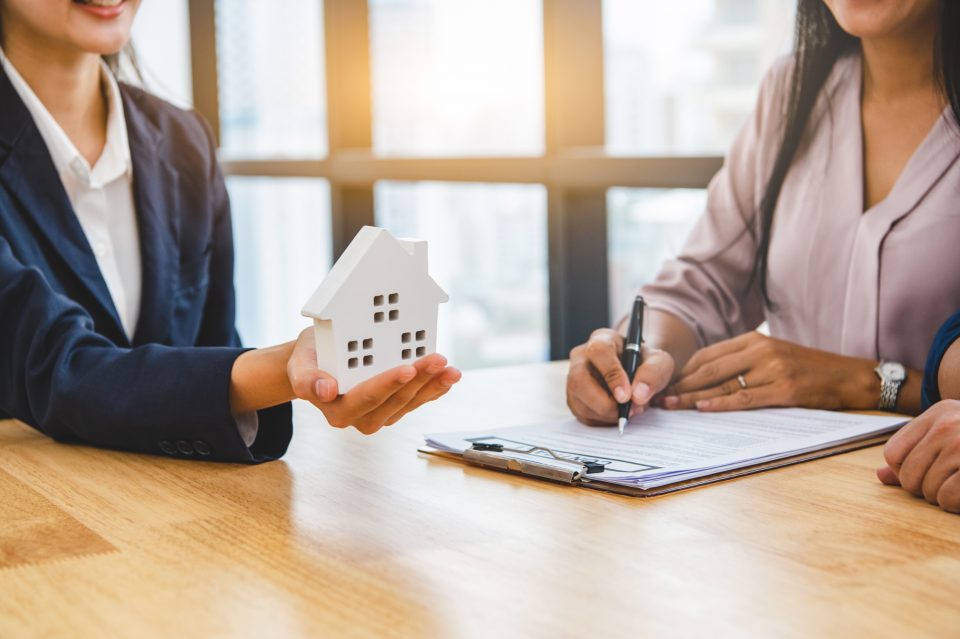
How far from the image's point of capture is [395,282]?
920 mm

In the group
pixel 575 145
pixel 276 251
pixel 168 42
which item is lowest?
pixel 276 251

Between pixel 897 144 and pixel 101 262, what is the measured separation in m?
1.14

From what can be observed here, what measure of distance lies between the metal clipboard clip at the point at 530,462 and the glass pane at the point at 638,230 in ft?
4.71

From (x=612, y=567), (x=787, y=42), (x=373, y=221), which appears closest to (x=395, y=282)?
(x=612, y=567)

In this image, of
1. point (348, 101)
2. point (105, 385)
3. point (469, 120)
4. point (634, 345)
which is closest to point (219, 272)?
point (105, 385)

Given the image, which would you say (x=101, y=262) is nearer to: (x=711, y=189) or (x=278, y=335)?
(x=711, y=189)

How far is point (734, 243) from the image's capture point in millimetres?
1714

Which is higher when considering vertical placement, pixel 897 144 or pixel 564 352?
pixel 897 144

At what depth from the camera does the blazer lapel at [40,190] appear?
1.42 m

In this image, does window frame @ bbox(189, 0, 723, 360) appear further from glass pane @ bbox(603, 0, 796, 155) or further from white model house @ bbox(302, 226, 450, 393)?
white model house @ bbox(302, 226, 450, 393)

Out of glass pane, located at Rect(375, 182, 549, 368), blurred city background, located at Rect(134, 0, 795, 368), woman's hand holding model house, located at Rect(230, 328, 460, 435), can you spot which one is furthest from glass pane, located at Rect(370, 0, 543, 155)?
woman's hand holding model house, located at Rect(230, 328, 460, 435)

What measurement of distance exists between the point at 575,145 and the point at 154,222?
1270mm

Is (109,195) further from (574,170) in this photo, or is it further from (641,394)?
(574,170)

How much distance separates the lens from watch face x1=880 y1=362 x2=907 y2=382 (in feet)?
4.37
